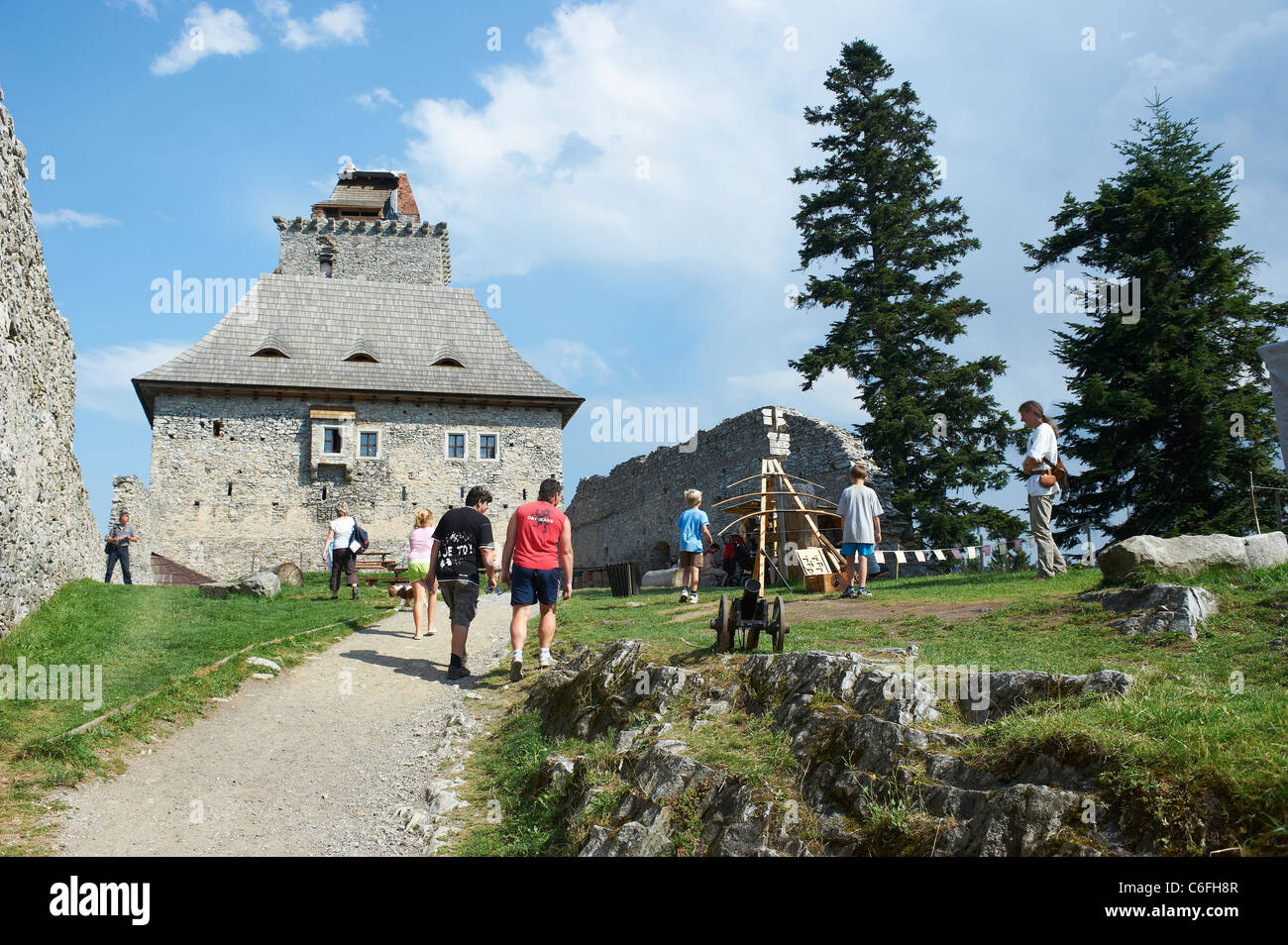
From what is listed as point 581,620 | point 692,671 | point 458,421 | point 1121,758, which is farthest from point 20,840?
point 458,421

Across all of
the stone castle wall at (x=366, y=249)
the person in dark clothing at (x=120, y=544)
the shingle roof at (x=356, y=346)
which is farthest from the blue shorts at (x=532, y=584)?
the stone castle wall at (x=366, y=249)

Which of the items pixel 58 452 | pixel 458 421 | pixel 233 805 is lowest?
pixel 233 805

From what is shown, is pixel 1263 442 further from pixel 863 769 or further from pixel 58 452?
pixel 58 452

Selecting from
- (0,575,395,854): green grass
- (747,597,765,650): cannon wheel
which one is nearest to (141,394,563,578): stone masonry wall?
(0,575,395,854): green grass

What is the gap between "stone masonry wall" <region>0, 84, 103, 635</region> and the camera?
9.36 metres

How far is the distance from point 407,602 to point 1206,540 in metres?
11.6

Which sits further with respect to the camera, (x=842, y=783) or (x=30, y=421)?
(x=30, y=421)

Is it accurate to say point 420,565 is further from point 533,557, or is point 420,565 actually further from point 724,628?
point 724,628

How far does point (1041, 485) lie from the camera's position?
9797 mm

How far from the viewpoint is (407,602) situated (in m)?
14.6

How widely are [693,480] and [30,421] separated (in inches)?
715

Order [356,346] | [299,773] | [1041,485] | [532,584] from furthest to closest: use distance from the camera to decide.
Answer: [356,346]
[1041,485]
[532,584]
[299,773]

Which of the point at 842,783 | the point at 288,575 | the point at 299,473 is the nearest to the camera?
the point at 842,783
